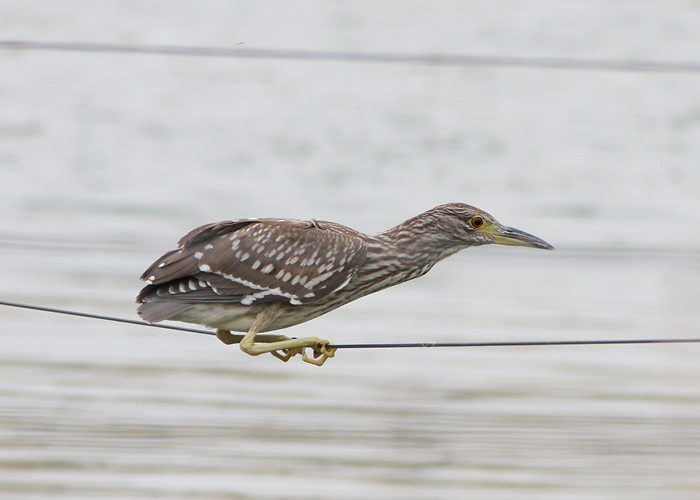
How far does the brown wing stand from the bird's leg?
5cm

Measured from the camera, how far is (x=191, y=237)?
2828 millimetres

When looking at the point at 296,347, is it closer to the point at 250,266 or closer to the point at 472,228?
the point at 250,266

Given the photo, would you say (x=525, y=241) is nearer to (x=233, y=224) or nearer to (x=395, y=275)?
(x=395, y=275)

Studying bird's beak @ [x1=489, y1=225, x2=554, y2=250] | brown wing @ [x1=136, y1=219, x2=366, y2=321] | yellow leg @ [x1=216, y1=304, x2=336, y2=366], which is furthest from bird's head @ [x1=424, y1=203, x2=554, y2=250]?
yellow leg @ [x1=216, y1=304, x2=336, y2=366]

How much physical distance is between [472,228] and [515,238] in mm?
150

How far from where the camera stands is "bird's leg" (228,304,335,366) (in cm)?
275

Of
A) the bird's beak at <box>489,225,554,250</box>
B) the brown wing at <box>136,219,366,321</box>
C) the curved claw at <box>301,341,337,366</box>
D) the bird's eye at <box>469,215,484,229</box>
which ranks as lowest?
the curved claw at <box>301,341,337,366</box>

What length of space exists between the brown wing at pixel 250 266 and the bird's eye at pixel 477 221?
342mm

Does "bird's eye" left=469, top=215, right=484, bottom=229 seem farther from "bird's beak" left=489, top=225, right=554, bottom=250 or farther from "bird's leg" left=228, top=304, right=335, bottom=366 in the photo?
"bird's leg" left=228, top=304, right=335, bottom=366

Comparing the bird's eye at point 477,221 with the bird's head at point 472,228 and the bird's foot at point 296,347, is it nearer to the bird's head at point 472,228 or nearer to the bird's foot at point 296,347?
the bird's head at point 472,228

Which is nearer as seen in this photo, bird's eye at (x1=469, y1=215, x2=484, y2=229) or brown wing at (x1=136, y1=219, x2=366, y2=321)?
brown wing at (x1=136, y1=219, x2=366, y2=321)

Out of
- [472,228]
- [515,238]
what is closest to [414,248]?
[472,228]

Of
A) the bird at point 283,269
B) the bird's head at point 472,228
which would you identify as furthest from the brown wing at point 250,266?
the bird's head at point 472,228

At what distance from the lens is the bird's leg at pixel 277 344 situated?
275 cm
